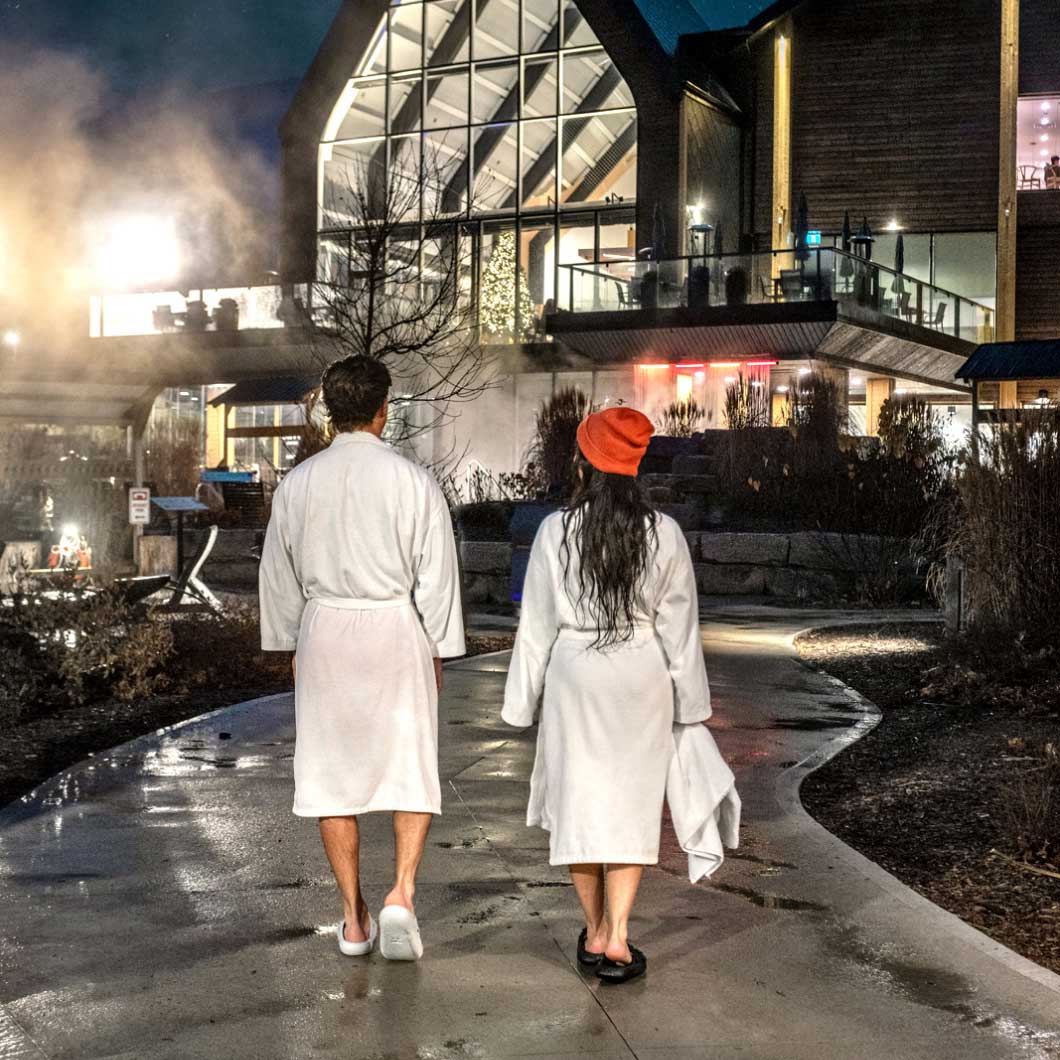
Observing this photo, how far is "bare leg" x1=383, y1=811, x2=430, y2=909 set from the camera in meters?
4.87

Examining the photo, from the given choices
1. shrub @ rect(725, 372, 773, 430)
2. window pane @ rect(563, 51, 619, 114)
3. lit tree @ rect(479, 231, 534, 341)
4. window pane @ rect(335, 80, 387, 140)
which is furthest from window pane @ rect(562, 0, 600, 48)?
shrub @ rect(725, 372, 773, 430)

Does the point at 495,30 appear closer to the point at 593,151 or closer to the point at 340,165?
the point at 593,151

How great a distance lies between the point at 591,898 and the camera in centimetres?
483

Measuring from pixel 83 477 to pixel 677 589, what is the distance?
18.4m

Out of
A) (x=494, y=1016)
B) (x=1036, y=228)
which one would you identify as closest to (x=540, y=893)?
(x=494, y=1016)

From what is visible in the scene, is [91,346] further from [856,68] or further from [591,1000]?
[591,1000]

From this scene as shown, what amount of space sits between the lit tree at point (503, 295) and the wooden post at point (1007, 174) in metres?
10.8

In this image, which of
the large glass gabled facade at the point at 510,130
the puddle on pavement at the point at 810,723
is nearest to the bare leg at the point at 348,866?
the puddle on pavement at the point at 810,723

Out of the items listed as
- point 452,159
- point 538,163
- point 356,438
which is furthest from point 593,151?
point 356,438

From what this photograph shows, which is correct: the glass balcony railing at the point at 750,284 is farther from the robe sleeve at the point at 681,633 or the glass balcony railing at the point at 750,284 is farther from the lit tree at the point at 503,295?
the robe sleeve at the point at 681,633

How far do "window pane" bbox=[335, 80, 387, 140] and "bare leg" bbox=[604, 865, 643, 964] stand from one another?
3567 cm

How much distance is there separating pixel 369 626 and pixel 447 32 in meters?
35.2

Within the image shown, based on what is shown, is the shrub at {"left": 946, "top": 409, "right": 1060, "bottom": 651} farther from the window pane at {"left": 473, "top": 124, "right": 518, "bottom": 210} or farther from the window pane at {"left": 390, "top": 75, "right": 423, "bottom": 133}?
the window pane at {"left": 390, "top": 75, "right": 423, "bottom": 133}

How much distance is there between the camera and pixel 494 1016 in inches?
171
